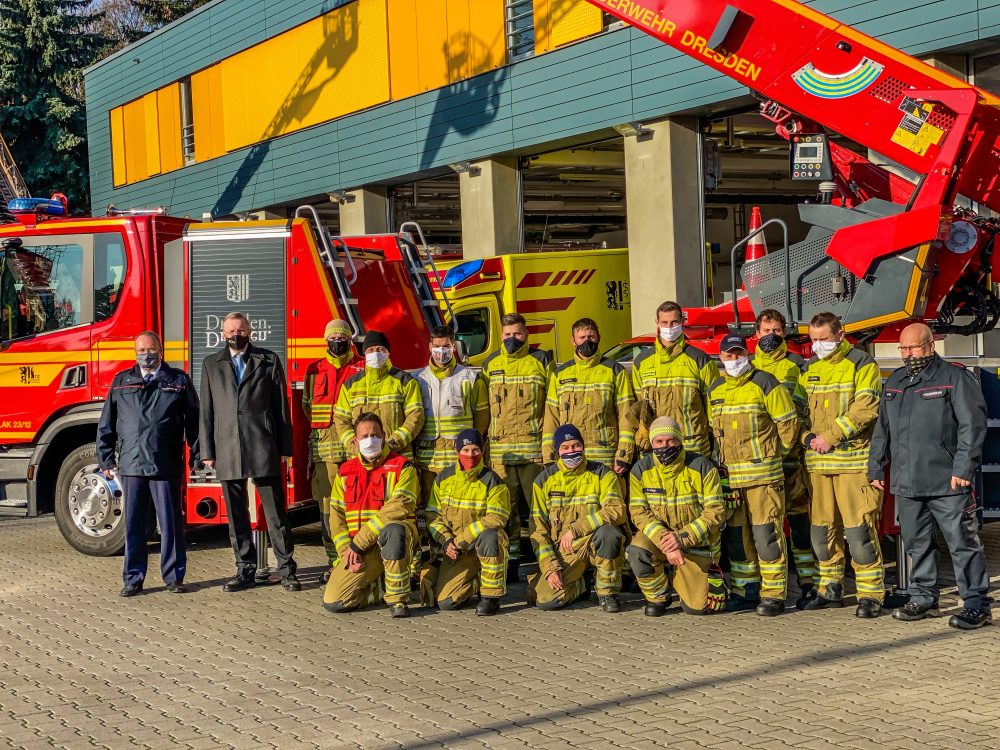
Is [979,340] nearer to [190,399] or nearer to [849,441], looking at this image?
[849,441]

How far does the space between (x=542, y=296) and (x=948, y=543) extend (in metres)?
8.80

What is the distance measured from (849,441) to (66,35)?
125 feet

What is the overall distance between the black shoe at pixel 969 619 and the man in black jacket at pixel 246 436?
4.52 meters

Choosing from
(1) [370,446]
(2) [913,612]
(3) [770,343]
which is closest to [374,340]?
(1) [370,446]

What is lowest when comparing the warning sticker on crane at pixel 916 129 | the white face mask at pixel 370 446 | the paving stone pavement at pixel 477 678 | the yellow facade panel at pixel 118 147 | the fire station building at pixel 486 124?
the paving stone pavement at pixel 477 678

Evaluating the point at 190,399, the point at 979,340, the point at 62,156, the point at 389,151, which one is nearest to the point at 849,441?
the point at 190,399

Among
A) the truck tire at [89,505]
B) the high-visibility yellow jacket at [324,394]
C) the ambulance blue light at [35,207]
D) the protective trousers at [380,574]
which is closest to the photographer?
the protective trousers at [380,574]

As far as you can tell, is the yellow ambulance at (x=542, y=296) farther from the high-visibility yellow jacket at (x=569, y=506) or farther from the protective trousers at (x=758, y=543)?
the protective trousers at (x=758, y=543)

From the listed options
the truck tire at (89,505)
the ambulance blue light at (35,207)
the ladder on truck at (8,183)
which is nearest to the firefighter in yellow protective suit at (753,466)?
the truck tire at (89,505)

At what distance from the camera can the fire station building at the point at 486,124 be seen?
17344 mm

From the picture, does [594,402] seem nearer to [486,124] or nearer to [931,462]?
[931,462]

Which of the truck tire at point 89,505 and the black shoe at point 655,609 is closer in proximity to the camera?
the black shoe at point 655,609

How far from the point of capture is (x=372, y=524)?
351 inches

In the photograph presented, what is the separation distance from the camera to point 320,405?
10203 millimetres
